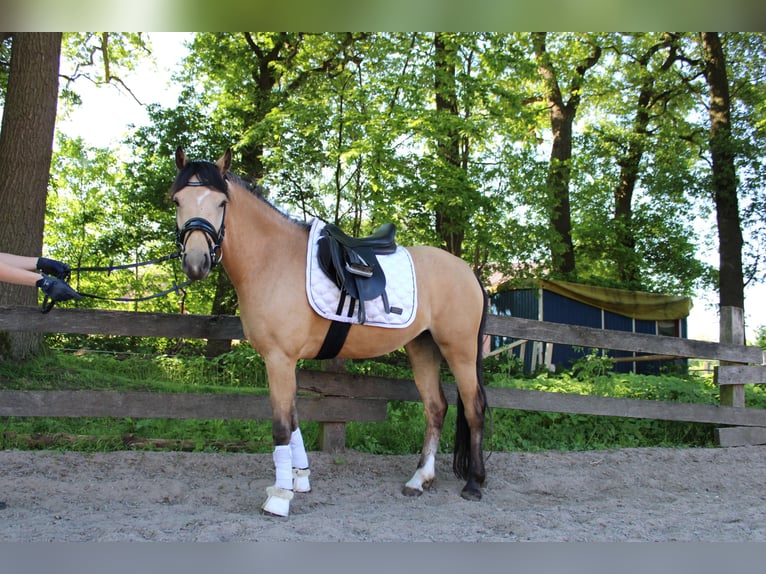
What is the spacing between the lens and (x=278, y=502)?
346 cm

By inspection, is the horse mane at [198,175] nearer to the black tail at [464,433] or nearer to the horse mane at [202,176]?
the horse mane at [202,176]

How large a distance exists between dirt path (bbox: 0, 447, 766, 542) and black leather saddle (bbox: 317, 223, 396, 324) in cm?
135

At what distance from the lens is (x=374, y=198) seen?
28.9ft

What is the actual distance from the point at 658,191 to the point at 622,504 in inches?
503

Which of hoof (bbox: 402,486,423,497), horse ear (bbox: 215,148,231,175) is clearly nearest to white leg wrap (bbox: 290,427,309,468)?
hoof (bbox: 402,486,423,497)

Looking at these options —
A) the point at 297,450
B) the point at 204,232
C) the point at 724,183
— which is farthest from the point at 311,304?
the point at 724,183

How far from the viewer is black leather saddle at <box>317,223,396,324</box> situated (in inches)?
151

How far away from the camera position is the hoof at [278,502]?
11.3ft

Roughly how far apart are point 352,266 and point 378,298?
298 mm

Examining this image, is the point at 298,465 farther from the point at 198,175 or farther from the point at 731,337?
the point at 731,337

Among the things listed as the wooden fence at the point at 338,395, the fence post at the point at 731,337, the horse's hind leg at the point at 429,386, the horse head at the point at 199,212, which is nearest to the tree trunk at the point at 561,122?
the fence post at the point at 731,337

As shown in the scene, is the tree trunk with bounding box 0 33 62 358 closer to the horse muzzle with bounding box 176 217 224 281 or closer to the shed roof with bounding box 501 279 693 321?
the horse muzzle with bounding box 176 217 224 281

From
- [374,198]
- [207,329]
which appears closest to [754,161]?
[374,198]

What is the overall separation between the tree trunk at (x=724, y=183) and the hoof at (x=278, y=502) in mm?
10392
